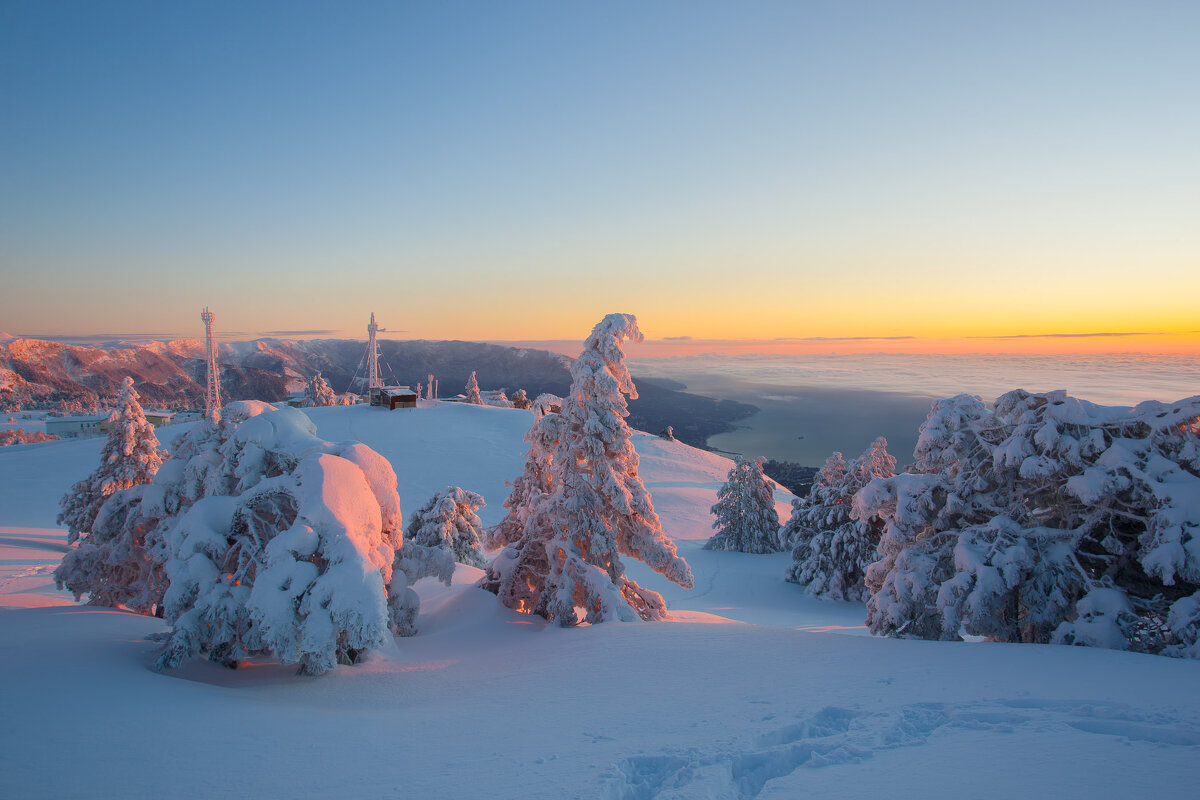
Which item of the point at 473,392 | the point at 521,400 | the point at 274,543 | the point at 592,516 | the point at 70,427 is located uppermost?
the point at 274,543

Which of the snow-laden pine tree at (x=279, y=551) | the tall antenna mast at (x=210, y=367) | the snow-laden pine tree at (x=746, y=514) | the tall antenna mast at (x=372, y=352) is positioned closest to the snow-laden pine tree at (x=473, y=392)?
the tall antenna mast at (x=372, y=352)

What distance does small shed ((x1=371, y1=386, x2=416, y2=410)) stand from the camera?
54.4 m

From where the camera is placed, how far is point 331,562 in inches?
313

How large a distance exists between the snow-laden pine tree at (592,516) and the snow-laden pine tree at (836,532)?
12894mm

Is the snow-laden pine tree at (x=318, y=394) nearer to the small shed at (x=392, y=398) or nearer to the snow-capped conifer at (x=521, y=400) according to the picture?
the small shed at (x=392, y=398)

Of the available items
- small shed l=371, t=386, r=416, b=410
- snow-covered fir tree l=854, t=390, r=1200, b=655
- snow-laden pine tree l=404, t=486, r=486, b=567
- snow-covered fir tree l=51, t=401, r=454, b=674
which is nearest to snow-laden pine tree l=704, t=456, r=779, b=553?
snow-laden pine tree l=404, t=486, r=486, b=567

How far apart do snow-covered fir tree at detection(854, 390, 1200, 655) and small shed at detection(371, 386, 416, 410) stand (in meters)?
49.6

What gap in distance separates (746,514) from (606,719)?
1049 inches

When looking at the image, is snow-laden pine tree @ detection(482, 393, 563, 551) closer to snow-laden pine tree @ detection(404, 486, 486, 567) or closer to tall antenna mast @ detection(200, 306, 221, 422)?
snow-laden pine tree @ detection(404, 486, 486, 567)

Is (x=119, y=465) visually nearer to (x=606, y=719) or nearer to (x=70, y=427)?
(x=606, y=719)

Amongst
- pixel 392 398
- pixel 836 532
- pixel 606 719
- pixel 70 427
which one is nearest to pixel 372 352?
pixel 392 398

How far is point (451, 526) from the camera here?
21.9 metres

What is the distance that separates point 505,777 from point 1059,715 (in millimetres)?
5660

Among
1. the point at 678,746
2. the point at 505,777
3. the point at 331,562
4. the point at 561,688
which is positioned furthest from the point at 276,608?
the point at 678,746
